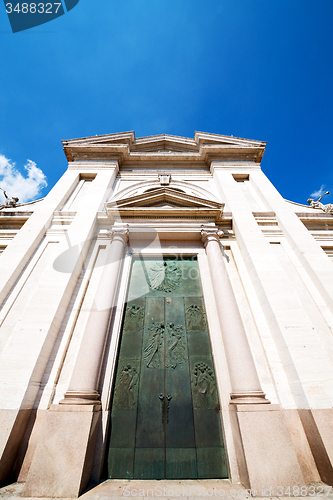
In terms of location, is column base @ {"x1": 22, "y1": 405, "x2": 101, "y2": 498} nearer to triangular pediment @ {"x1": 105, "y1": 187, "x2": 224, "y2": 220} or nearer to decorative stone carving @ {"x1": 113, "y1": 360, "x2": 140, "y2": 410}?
decorative stone carving @ {"x1": 113, "y1": 360, "x2": 140, "y2": 410}

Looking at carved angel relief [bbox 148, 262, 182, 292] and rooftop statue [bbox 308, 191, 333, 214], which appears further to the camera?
rooftop statue [bbox 308, 191, 333, 214]

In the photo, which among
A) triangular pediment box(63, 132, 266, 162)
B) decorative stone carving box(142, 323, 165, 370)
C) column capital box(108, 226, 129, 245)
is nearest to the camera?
decorative stone carving box(142, 323, 165, 370)

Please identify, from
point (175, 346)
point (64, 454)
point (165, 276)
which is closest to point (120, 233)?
point (165, 276)

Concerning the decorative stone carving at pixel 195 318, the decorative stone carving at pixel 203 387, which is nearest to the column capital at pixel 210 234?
the decorative stone carving at pixel 195 318

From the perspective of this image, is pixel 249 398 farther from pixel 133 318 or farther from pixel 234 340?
pixel 133 318

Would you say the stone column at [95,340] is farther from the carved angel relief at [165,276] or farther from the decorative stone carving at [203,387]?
the decorative stone carving at [203,387]

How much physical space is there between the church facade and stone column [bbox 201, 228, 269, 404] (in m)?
0.03

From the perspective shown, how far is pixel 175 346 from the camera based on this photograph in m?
6.32

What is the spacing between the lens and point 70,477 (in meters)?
3.88

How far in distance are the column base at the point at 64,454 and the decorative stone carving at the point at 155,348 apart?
182cm

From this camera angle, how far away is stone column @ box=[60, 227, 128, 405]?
488 cm

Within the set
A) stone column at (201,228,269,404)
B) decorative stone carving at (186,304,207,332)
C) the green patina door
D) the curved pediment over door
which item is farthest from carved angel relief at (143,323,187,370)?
the curved pediment over door

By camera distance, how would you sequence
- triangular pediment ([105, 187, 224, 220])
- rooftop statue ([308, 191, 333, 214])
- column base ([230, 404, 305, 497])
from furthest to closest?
1. rooftop statue ([308, 191, 333, 214])
2. triangular pediment ([105, 187, 224, 220])
3. column base ([230, 404, 305, 497])

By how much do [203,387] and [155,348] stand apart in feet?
5.26
